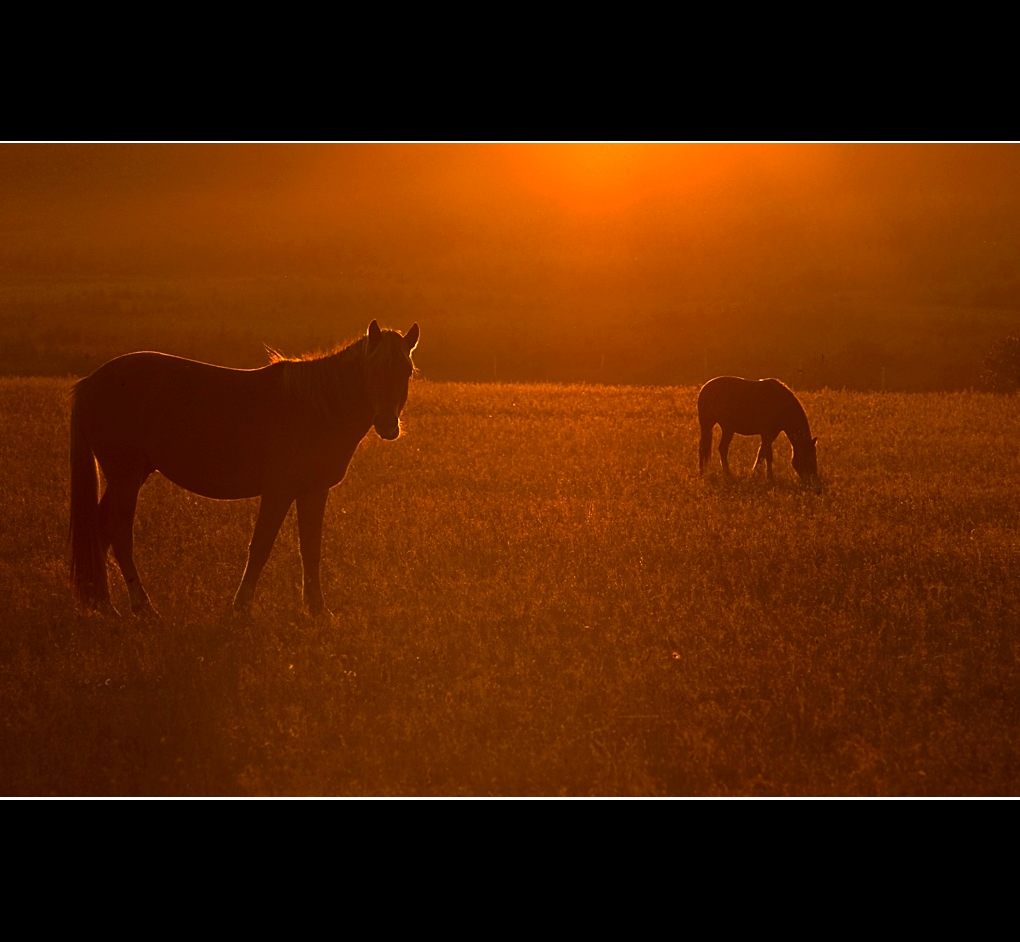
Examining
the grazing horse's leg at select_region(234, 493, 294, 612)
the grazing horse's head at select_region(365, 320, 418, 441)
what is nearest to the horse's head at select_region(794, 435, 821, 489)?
the grazing horse's head at select_region(365, 320, 418, 441)

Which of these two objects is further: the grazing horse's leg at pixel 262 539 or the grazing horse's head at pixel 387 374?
the grazing horse's leg at pixel 262 539

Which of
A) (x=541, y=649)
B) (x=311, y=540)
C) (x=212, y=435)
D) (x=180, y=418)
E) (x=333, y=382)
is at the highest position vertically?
(x=333, y=382)

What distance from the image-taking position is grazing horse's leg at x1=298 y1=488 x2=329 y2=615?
24.8ft

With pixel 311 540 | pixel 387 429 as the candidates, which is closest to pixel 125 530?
pixel 311 540

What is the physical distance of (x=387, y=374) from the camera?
698cm

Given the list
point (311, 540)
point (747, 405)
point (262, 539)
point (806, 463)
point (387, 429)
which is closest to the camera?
point (387, 429)

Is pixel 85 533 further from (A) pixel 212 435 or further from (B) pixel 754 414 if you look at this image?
(B) pixel 754 414

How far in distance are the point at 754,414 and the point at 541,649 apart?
793 centimetres

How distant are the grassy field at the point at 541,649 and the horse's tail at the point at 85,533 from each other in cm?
29

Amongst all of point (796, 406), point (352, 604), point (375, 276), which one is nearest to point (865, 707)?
point (352, 604)

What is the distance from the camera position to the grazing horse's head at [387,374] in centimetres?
698

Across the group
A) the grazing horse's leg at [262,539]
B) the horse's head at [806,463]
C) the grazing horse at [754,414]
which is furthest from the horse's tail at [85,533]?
the horse's head at [806,463]

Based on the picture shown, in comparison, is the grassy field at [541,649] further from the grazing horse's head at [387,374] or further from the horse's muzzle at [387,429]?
the grazing horse's head at [387,374]

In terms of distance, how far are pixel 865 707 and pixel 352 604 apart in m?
4.22
